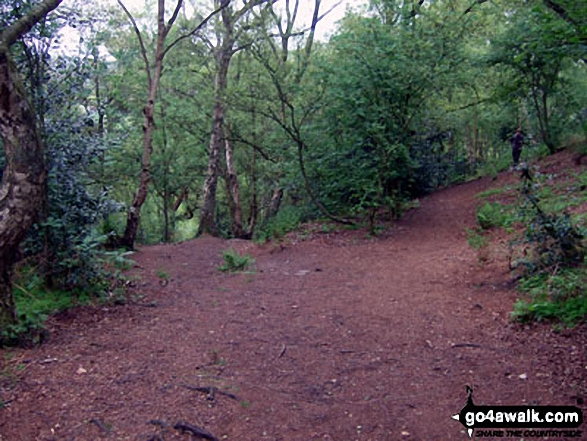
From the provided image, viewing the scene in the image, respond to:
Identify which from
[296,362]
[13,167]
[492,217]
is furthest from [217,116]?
[296,362]

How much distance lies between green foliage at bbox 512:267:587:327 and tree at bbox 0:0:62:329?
182 inches

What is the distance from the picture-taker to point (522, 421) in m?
3.03

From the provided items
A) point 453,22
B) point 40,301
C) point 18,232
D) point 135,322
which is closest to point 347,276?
point 135,322

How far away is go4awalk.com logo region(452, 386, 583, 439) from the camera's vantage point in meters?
2.86

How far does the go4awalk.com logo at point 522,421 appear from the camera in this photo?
286 centimetres

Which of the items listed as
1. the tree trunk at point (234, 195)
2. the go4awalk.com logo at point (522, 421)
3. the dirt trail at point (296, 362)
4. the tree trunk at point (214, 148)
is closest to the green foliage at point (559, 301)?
the dirt trail at point (296, 362)

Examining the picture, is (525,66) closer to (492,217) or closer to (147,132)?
(492,217)

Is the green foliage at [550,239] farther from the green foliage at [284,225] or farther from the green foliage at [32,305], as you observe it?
the green foliage at [284,225]

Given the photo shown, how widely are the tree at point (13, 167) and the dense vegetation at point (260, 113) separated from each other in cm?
1

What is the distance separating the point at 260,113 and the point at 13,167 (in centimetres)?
828

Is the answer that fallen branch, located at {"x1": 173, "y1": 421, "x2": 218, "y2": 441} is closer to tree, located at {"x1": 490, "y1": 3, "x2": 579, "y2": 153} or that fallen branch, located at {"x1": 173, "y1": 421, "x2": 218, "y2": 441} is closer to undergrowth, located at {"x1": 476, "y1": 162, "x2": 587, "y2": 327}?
undergrowth, located at {"x1": 476, "y1": 162, "x2": 587, "y2": 327}

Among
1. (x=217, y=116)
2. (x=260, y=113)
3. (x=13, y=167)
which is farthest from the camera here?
(x=217, y=116)

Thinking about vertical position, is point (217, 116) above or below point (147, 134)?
above

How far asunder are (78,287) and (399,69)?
7.87 m
